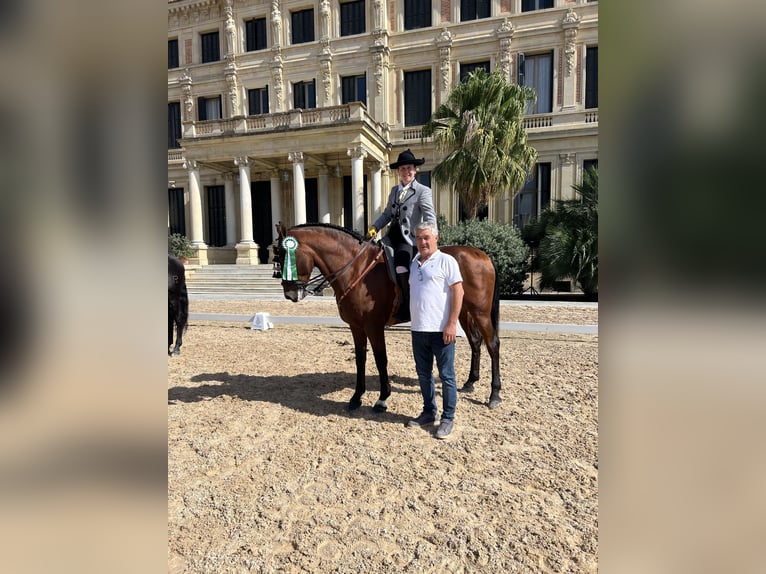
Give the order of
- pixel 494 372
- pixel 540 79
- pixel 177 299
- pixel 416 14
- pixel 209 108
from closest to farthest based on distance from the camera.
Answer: pixel 494 372 < pixel 177 299 < pixel 540 79 < pixel 416 14 < pixel 209 108

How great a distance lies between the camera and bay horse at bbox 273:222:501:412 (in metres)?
4.37

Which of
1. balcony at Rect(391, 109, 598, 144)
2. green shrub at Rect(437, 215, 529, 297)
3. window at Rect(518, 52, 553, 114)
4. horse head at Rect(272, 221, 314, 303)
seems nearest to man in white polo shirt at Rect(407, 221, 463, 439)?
horse head at Rect(272, 221, 314, 303)

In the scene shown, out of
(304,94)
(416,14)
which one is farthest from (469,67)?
(304,94)

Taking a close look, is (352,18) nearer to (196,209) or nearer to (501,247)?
(196,209)

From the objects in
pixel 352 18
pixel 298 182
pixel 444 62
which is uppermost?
pixel 352 18

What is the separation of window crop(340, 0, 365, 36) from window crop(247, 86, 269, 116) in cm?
556

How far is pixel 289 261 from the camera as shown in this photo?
4215mm

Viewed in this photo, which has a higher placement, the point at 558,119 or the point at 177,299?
the point at 558,119

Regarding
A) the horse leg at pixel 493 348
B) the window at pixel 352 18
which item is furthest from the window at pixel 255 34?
the horse leg at pixel 493 348

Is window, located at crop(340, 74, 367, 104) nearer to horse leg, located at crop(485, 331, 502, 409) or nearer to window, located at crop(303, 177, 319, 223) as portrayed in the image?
window, located at crop(303, 177, 319, 223)

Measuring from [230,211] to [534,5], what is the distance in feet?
62.0

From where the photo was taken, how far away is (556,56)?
20.1m
